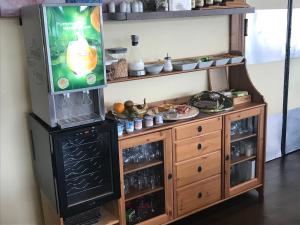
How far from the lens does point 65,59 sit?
1.92 metres

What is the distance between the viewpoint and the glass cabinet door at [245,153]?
2861 mm

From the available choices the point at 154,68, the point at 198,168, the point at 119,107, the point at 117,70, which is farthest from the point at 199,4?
the point at 198,168

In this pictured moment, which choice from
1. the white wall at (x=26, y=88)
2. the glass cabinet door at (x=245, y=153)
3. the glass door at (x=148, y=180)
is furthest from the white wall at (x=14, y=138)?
the glass cabinet door at (x=245, y=153)

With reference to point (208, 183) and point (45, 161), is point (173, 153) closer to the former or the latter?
point (208, 183)

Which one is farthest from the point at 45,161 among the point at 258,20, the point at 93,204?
the point at 258,20

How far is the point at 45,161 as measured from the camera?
2127 millimetres

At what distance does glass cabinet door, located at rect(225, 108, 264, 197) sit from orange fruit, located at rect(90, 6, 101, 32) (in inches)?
53.1

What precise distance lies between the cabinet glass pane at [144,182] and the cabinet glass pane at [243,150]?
694 mm

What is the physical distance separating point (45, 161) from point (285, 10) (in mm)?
2630

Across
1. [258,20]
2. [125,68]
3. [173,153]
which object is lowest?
[173,153]

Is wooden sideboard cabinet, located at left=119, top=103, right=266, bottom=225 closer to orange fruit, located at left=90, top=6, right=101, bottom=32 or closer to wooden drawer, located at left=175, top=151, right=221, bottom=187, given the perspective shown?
wooden drawer, located at left=175, top=151, right=221, bottom=187

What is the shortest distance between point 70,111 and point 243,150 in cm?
153

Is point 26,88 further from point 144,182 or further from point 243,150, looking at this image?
point 243,150

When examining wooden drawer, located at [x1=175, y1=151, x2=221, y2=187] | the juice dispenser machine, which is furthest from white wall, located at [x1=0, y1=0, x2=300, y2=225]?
wooden drawer, located at [x1=175, y1=151, x2=221, y2=187]
